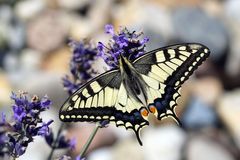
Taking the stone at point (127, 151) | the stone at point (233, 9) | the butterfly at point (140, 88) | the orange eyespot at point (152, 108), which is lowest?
the stone at point (127, 151)

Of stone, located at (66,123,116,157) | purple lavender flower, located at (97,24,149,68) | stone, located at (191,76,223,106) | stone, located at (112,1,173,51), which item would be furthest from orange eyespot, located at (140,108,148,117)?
stone, located at (191,76,223,106)

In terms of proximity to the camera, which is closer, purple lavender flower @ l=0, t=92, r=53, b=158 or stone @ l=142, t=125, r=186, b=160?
purple lavender flower @ l=0, t=92, r=53, b=158

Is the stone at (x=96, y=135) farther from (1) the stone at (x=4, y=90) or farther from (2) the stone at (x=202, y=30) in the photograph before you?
(2) the stone at (x=202, y=30)

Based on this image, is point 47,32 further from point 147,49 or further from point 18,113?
point 18,113

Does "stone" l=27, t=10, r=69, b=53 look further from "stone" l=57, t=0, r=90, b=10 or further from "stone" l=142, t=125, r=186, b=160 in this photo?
"stone" l=142, t=125, r=186, b=160

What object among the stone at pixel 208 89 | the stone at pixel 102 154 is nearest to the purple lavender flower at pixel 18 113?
the stone at pixel 102 154

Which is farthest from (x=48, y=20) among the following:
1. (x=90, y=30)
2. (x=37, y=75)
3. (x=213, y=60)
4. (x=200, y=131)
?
(x=200, y=131)
